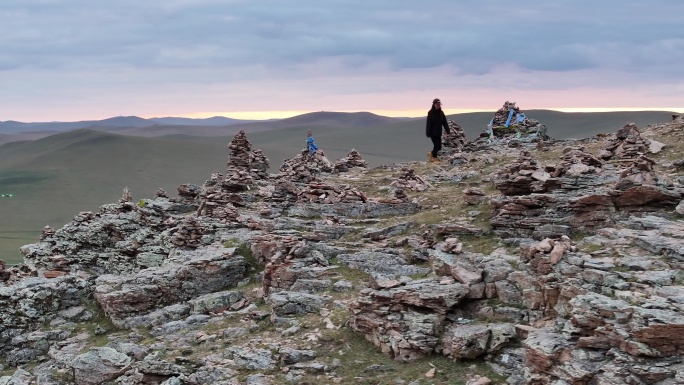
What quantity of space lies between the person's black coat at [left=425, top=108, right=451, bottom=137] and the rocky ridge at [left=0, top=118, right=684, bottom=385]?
5.59 metres

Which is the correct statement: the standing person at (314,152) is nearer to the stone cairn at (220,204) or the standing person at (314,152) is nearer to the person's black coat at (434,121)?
the person's black coat at (434,121)

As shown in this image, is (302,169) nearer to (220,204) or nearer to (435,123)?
(435,123)

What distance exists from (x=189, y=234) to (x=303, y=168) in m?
14.4

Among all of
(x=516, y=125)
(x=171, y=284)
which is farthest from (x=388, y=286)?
(x=516, y=125)

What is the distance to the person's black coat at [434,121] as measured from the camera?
41.9 metres

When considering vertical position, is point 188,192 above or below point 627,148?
below

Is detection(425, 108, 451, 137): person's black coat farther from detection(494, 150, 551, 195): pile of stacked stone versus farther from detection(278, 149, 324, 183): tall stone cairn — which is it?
detection(494, 150, 551, 195): pile of stacked stone

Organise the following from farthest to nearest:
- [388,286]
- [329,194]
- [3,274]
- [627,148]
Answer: [3,274] → [329,194] → [627,148] → [388,286]

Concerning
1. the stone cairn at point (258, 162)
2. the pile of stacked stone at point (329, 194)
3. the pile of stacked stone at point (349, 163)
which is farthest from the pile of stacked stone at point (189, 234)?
the pile of stacked stone at point (349, 163)

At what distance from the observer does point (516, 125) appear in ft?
166

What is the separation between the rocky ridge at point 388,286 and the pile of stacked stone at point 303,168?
14.2 ft

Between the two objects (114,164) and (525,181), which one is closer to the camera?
(525,181)

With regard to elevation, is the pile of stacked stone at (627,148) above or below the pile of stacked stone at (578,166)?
above

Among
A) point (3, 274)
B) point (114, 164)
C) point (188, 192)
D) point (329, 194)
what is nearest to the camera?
point (329, 194)
